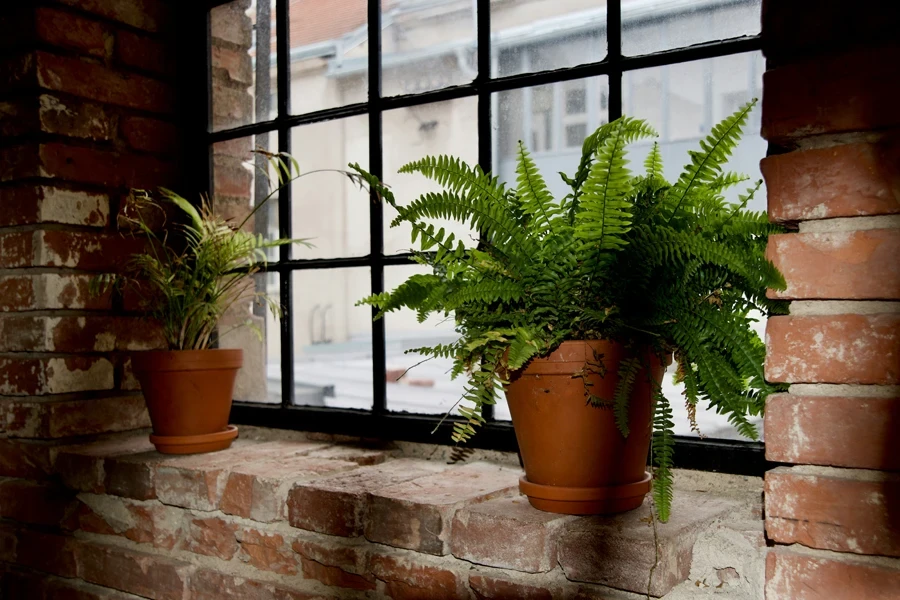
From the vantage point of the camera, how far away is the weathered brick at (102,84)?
1793 millimetres

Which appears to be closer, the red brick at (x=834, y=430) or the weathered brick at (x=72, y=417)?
the red brick at (x=834, y=430)

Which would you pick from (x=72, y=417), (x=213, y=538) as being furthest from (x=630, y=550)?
(x=72, y=417)

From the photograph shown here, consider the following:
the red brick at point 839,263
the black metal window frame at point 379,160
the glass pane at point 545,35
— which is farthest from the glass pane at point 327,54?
the red brick at point 839,263

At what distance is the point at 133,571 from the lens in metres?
1.68

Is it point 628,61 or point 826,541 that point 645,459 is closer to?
point 826,541

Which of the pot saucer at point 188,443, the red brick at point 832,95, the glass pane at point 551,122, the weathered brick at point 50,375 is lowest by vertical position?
the pot saucer at point 188,443

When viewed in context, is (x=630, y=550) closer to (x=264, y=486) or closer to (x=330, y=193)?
(x=264, y=486)

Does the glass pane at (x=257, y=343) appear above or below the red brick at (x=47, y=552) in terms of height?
above

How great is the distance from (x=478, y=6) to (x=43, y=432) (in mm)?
1380

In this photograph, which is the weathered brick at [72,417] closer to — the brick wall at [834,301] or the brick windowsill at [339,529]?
the brick windowsill at [339,529]

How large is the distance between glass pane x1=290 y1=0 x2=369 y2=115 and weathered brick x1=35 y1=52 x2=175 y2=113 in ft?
1.28

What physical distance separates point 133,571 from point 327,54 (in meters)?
1.26

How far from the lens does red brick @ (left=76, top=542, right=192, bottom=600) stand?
5.29 feet

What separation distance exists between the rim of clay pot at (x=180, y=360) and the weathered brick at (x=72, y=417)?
0.27 metres
